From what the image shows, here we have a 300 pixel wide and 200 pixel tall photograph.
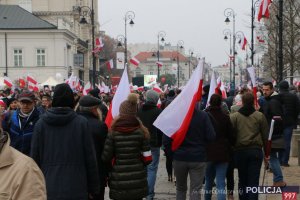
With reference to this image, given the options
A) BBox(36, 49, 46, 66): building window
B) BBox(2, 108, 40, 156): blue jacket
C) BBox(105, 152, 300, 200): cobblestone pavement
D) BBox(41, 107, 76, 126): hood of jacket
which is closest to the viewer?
BBox(41, 107, 76, 126): hood of jacket

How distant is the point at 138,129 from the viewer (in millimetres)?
7188

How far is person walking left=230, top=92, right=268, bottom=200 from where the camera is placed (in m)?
8.03

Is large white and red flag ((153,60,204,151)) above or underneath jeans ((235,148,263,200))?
above

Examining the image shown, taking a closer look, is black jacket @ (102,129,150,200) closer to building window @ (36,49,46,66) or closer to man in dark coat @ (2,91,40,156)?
man in dark coat @ (2,91,40,156)

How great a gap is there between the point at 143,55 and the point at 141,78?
13858 cm

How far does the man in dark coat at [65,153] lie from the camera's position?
5.49 meters

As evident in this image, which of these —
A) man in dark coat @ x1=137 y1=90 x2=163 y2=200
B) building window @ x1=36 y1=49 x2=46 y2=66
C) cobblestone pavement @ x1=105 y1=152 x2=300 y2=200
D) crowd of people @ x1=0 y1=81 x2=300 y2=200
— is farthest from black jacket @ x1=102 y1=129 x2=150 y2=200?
building window @ x1=36 y1=49 x2=46 y2=66

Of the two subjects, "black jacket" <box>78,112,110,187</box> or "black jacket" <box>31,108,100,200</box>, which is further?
"black jacket" <box>78,112,110,187</box>

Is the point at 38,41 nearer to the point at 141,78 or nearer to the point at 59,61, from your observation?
the point at 59,61

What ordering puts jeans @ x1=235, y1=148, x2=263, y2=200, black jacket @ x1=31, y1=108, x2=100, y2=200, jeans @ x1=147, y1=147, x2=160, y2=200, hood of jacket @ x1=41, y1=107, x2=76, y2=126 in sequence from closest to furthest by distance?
black jacket @ x1=31, y1=108, x2=100, y2=200 < hood of jacket @ x1=41, y1=107, x2=76, y2=126 < jeans @ x1=235, y1=148, x2=263, y2=200 < jeans @ x1=147, y1=147, x2=160, y2=200

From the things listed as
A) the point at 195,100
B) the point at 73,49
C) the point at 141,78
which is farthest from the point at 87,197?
the point at 73,49

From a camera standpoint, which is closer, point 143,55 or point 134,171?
point 134,171

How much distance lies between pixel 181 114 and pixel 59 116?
2404 millimetres

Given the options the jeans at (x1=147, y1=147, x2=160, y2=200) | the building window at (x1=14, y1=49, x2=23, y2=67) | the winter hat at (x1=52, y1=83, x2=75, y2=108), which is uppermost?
the building window at (x1=14, y1=49, x2=23, y2=67)
